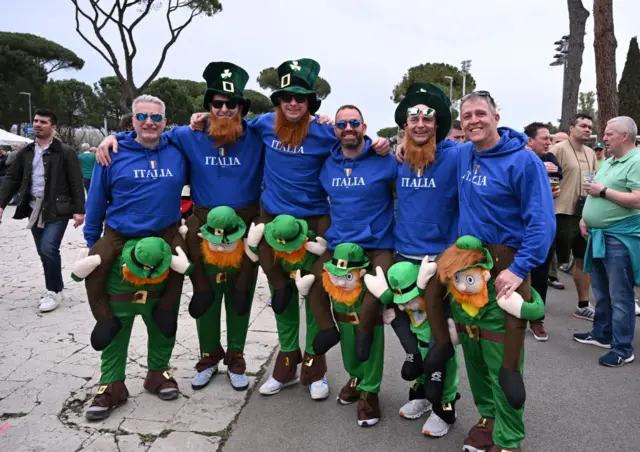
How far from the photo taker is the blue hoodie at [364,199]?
Answer: 10.5ft

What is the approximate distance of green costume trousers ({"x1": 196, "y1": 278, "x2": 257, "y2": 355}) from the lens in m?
3.71

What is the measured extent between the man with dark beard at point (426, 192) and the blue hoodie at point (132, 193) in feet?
5.37

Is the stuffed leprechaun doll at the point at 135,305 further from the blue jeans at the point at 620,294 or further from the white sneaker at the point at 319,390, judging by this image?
the blue jeans at the point at 620,294

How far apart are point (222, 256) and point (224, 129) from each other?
928 millimetres

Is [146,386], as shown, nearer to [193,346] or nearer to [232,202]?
[193,346]

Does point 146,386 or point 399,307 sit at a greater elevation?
point 399,307

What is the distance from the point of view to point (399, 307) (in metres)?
3.01

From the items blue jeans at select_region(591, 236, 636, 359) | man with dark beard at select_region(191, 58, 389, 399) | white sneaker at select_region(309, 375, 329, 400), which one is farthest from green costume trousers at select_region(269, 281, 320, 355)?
blue jeans at select_region(591, 236, 636, 359)

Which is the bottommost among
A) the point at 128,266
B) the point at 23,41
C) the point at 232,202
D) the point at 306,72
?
the point at 128,266

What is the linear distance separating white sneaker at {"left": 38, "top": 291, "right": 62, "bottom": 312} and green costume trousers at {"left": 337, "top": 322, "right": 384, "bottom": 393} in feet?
12.3

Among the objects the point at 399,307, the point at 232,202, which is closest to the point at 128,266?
the point at 232,202

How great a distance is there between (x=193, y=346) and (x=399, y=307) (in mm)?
2336

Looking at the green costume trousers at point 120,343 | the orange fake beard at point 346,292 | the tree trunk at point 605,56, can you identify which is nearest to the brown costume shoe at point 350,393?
the orange fake beard at point 346,292

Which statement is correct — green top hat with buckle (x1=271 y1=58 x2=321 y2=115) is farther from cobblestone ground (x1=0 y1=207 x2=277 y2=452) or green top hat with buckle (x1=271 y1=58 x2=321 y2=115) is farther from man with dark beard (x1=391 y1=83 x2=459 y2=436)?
cobblestone ground (x1=0 y1=207 x2=277 y2=452)
